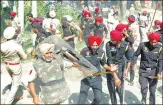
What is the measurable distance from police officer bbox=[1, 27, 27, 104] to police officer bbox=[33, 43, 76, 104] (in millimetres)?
1476

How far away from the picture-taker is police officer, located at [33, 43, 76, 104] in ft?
17.0

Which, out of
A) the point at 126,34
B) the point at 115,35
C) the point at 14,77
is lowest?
the point at 14,77

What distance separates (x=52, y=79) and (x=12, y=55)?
175 cm

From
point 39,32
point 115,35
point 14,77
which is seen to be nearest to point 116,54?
point 115,35

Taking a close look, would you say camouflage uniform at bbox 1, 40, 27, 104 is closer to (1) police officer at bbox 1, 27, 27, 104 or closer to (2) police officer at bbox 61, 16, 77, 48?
(1) police officer at bbox 1, 27, 27, 104

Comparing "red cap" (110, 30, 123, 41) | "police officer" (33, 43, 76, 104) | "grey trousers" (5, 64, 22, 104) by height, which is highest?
"red cap" (110, 30, 123, 41)

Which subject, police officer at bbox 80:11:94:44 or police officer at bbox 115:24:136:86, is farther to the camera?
police officer at bbox 80:11:94:44

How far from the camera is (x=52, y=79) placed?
530cm

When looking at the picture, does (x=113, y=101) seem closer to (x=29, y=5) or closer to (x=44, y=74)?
(x=44, y=74)

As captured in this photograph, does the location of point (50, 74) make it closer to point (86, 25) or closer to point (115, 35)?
point (115, 35)

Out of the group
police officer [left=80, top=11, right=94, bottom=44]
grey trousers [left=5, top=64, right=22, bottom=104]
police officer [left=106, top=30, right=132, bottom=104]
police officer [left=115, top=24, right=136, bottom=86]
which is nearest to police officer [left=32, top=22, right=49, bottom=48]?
police officer [left=80, top=11, right=94, bottom=44]

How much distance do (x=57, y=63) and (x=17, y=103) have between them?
285 cm

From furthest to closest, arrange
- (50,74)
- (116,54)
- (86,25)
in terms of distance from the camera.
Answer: (86,25) < (116,54) < (50,74)

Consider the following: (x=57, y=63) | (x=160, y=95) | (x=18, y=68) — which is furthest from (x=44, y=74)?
(x=160, y=95)
